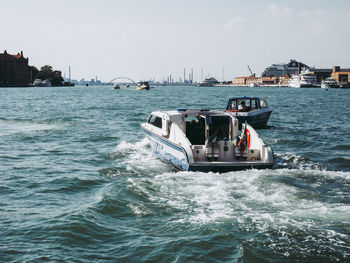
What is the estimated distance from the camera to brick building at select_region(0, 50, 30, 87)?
188750 mm

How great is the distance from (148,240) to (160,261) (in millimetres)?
939

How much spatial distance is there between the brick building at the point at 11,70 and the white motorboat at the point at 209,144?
18874cm

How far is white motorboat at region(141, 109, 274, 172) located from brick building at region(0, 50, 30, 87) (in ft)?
619

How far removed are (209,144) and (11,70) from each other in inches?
7703

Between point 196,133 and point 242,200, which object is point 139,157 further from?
point 242,200

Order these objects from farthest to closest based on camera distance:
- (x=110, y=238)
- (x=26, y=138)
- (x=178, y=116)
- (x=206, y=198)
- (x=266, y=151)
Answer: (x=26, y=138)
(x=178, y=116)
(x=266, y=151)
(x=206, y=198)
(x=110, y=238)

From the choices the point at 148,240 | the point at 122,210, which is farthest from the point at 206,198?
the point at 148,240

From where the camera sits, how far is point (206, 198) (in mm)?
11219

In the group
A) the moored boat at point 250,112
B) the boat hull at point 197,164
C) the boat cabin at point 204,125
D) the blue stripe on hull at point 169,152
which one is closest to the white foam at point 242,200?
the boat hull at point 197,164

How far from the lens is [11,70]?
191000 mm

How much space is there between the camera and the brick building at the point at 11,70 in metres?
189

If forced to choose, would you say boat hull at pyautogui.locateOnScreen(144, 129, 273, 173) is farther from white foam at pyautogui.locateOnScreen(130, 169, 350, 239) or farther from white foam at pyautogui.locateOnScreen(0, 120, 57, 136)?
white foam at pyautogui.locateOnScreen(0, 120, 57, 136)

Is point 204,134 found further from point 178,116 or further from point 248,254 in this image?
point 248,254

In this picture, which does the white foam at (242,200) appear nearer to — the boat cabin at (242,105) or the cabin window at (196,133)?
the cabin window at (196,133)
